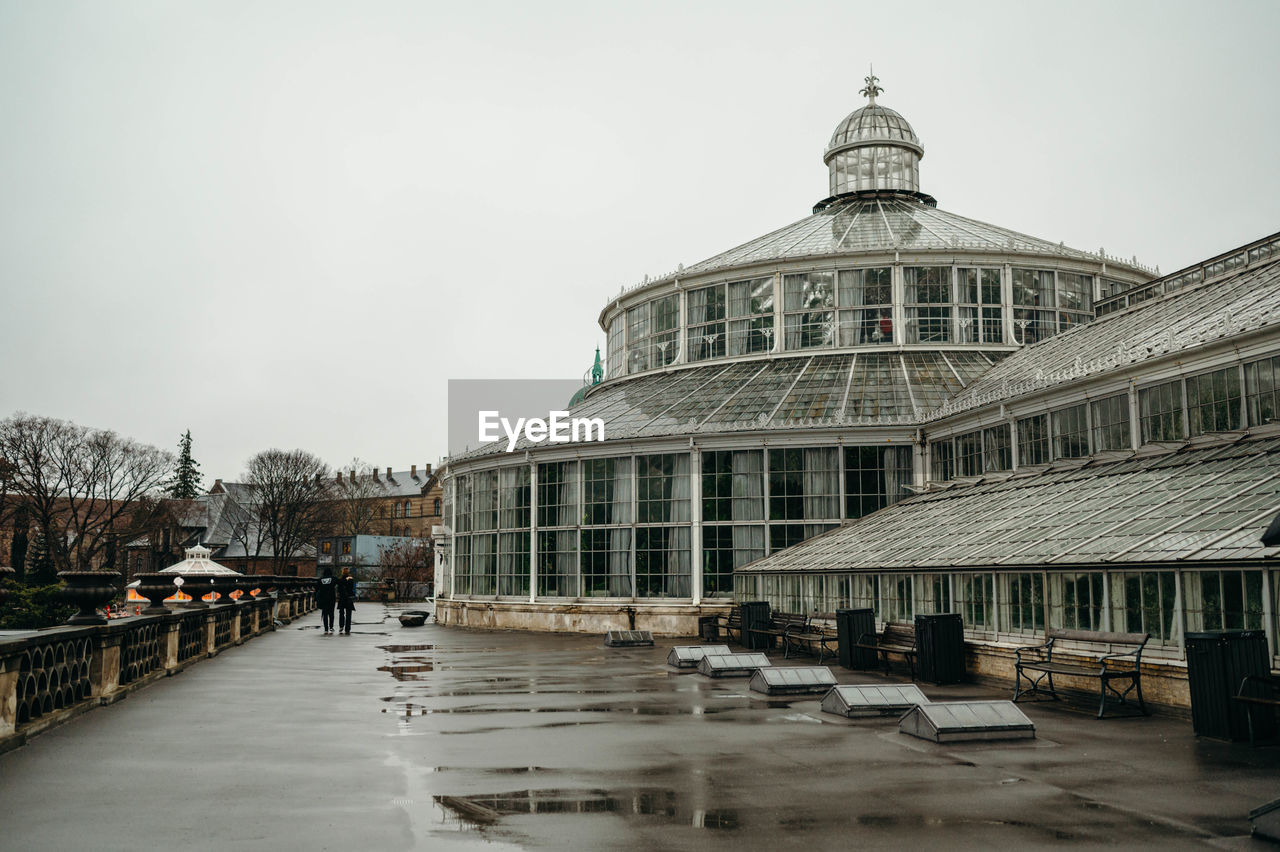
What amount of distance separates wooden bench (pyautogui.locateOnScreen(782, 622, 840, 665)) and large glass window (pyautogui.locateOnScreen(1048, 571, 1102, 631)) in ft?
22.6

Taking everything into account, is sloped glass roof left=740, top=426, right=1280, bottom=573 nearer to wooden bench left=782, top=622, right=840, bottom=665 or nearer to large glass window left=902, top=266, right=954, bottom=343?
wooden bench left=782, top=622, right=840, bottom=665

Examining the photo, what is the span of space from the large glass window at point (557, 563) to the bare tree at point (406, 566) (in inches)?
2575

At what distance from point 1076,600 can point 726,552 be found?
Result: 61.8 feet

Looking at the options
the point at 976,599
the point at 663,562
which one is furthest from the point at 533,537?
the point at 976,599

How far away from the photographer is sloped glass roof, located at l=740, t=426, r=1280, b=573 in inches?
627

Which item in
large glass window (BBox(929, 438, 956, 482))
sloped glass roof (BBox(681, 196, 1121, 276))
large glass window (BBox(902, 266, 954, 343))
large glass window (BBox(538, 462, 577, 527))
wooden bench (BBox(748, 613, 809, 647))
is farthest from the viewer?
sloped glass roof (BBox(681, 196, 1121, 276))

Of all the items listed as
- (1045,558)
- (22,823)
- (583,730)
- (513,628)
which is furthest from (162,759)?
(513,628)

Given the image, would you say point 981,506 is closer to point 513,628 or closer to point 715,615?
point 715,615

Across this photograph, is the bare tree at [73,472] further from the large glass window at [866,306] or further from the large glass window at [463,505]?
the large glass window at [866,306]

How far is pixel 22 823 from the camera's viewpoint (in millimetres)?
8344

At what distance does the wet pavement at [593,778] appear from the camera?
8.37m

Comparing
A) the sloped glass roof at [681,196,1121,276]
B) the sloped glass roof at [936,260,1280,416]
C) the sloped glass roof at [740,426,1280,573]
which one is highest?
the sloped glass roof at [681,196,1121,276]

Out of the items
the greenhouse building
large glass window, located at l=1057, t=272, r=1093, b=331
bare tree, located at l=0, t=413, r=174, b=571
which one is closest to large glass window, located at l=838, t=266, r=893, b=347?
the greenhouse building

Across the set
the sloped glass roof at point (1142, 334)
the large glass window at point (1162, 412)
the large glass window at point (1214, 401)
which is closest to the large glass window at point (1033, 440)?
the sloped glass roof at point (1142, 334)
